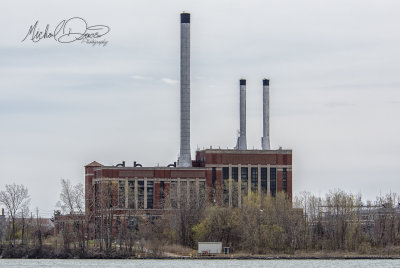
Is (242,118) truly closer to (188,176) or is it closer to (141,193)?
(188,176)

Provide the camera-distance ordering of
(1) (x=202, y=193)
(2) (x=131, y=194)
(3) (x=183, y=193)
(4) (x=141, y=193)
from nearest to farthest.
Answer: (3) (x=183, y=193) → (1) (x=202, y=193) → (2) (x=131, y=194) → (4) (x=141, y=193)

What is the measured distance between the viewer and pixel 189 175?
392 feet

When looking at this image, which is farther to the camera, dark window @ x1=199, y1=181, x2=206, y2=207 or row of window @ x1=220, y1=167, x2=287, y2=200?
row of window @ x1=220, y1=167, x2=287, y2=200

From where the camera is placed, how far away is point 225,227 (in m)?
94.0

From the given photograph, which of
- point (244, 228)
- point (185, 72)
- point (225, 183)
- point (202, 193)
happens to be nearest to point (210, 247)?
point (244, 228)

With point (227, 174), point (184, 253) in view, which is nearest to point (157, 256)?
point (184, 253)

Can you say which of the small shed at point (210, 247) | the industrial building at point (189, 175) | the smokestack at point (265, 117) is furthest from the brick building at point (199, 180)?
the small shed at point (210, 247)

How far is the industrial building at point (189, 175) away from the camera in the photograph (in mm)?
111312

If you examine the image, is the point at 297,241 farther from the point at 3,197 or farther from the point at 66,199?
the point at 3,197

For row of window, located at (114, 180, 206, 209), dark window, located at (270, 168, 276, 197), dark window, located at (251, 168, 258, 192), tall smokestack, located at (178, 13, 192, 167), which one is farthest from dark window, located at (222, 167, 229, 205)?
tall smokestack, located at (178, 13, 192, 167)

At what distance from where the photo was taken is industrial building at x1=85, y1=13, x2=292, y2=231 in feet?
365

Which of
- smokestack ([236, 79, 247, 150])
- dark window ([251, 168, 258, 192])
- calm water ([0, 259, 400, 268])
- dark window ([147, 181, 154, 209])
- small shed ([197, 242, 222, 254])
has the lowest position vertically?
calm water ([0, 259, 400, 268])

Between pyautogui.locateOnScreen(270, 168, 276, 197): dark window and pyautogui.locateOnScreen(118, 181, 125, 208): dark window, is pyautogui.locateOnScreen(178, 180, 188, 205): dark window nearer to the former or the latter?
pyautogui.locateOnScreen(118, 181, 125, 208): dark window

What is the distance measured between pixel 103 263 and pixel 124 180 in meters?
40.1
